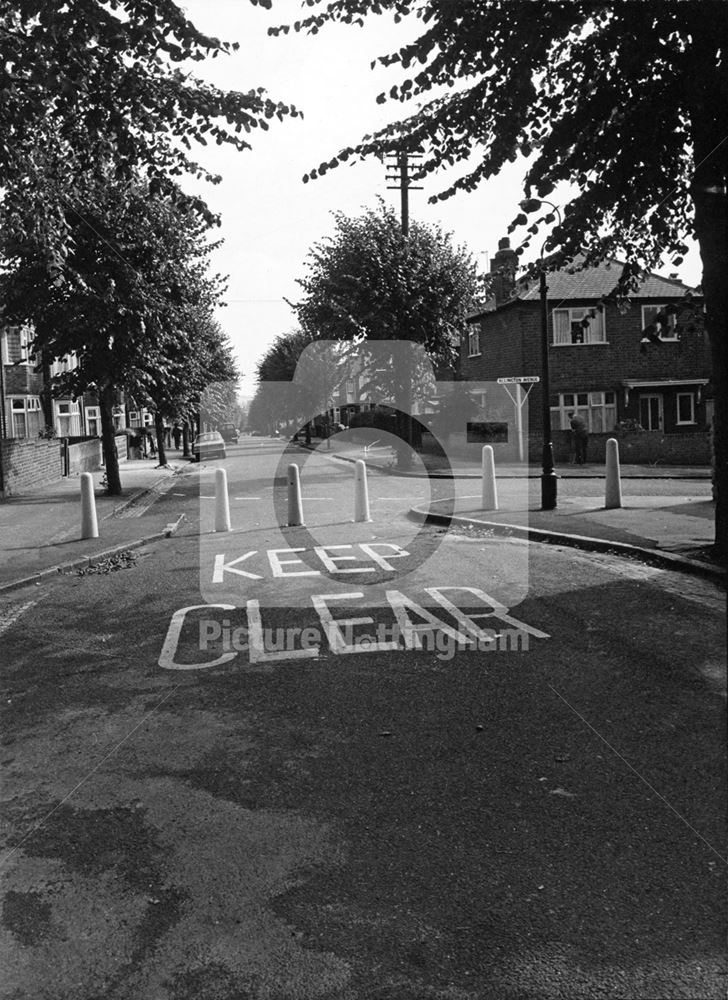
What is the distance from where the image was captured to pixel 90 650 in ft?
22.7

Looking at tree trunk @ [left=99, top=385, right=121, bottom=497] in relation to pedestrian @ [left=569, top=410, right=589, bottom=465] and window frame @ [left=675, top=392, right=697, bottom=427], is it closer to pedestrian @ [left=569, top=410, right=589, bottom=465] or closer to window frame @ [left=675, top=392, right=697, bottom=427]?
pedestrian @ [left=569, top=410, right=589, bottom=465]

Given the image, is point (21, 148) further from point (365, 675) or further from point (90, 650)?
point (365, 675)

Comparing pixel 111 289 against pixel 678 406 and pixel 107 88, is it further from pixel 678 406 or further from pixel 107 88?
pixel 678 406

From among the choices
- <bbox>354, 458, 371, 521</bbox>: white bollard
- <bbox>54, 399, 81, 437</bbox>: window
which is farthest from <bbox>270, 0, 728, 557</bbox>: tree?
<bbox>54, 399, 81, 437</bbox>: window

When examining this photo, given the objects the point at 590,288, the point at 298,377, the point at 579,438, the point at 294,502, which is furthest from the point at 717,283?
the point at 298,377

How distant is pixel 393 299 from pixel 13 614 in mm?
23517

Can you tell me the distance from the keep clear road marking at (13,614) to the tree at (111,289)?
37.4 ft

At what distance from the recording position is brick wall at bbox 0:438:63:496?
73.9ft

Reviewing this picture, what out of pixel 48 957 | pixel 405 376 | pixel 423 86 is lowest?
pixel 48 957

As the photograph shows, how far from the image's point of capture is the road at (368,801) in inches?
108

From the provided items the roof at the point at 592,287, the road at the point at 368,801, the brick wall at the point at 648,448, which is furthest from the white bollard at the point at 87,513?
the roof at the point at 592,287

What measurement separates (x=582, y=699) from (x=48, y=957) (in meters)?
3.44

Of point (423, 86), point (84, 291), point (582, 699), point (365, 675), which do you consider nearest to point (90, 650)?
point (365, 675)

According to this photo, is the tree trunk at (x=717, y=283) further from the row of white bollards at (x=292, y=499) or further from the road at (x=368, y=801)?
the row of white bollards at (x=292, y=499)
